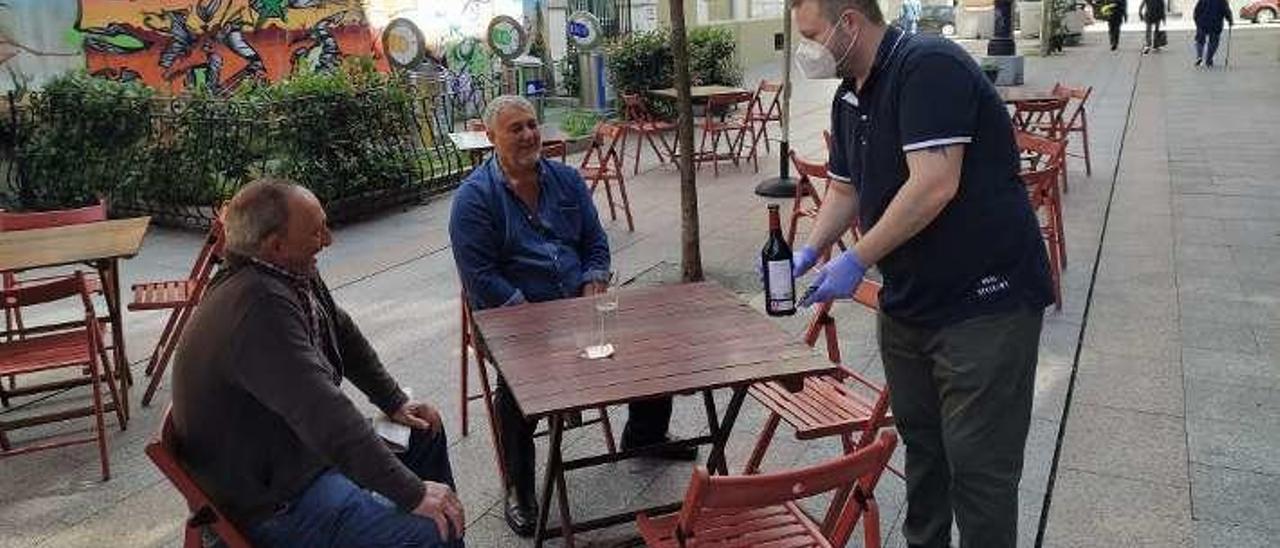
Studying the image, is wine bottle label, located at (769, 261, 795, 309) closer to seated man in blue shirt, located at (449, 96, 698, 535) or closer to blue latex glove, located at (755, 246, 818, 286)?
blue latex glove, located at (755, 246, 818, 286)

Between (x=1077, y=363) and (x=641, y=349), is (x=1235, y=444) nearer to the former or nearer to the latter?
(x=1077, y=363)

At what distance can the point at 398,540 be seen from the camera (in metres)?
2.28

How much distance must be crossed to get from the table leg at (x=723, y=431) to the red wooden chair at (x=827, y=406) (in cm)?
17

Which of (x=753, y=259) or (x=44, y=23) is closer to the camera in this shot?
(x=753, y=259)

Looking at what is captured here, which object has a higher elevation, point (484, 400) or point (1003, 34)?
point (1003, 34)

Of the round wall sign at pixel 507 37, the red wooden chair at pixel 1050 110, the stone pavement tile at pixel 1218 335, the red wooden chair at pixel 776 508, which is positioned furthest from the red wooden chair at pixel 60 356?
the round wall sign at pixel 507 37

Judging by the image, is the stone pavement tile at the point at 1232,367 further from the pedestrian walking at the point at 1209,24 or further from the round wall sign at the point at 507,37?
the pedestrian walking at the point at 1209,24

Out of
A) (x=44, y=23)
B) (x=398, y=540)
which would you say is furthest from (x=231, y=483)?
(x=44, y=23)

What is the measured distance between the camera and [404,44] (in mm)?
10984

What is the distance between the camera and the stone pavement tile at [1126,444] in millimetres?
3492

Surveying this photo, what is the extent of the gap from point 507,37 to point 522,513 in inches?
373

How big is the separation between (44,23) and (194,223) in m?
3.03

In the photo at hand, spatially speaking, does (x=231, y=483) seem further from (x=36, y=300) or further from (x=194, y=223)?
(x=194, y=223)

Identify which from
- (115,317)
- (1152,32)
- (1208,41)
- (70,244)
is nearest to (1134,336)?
(115,317)
